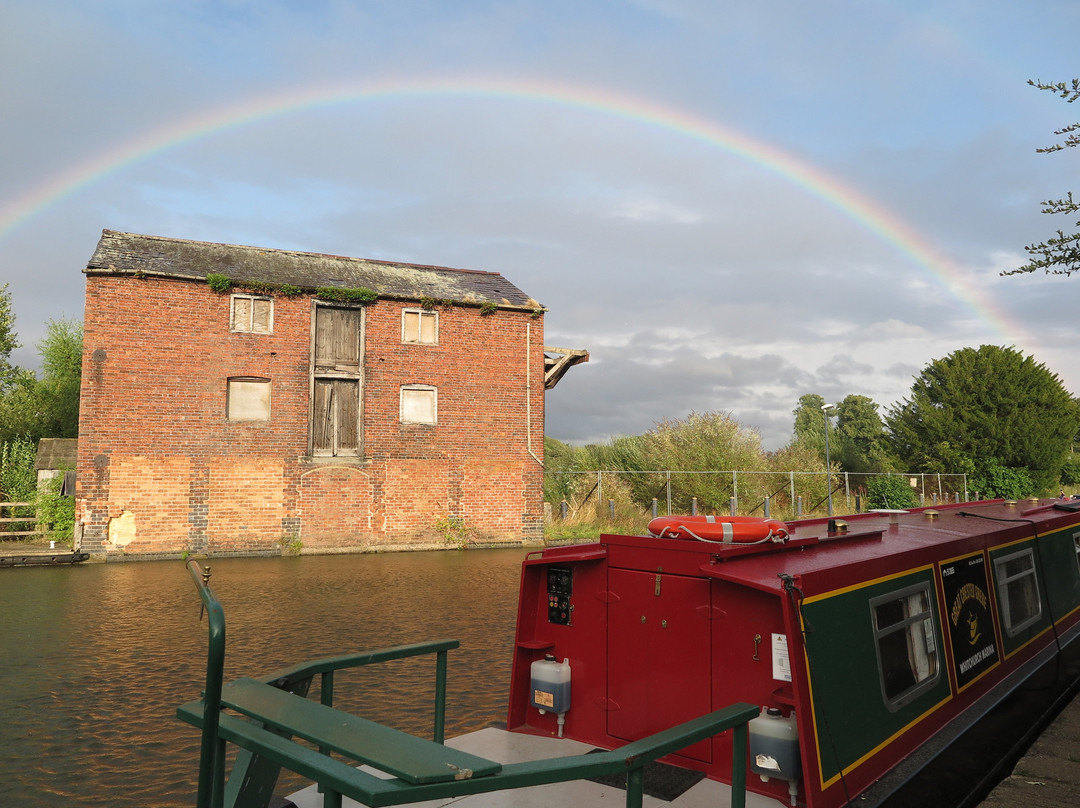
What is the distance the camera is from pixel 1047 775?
4832 millimetres

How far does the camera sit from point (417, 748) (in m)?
2.26

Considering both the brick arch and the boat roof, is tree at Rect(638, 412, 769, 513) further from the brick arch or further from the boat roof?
the boat roof

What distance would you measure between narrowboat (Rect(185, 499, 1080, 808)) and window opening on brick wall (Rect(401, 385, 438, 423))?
1597 centimetres

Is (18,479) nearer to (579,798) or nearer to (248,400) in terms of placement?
(248,400)

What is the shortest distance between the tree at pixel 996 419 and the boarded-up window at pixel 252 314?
33100 millimetres

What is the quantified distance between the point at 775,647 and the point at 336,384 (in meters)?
18.1

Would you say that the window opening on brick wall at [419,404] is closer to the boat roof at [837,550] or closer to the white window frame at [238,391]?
the white window frame at [238,391]

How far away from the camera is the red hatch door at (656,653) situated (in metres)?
4.05

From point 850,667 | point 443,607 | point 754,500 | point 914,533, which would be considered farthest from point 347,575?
point 754,500

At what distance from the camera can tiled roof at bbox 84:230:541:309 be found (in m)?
19.0

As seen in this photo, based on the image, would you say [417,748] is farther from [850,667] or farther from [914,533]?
[914,533]

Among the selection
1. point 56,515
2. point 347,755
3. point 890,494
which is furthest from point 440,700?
point 890,494

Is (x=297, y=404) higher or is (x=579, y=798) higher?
(x=297, y=404)

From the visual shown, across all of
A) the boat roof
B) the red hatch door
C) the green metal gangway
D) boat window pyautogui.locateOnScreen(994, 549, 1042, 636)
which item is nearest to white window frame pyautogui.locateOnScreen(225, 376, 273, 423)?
the boat roof
